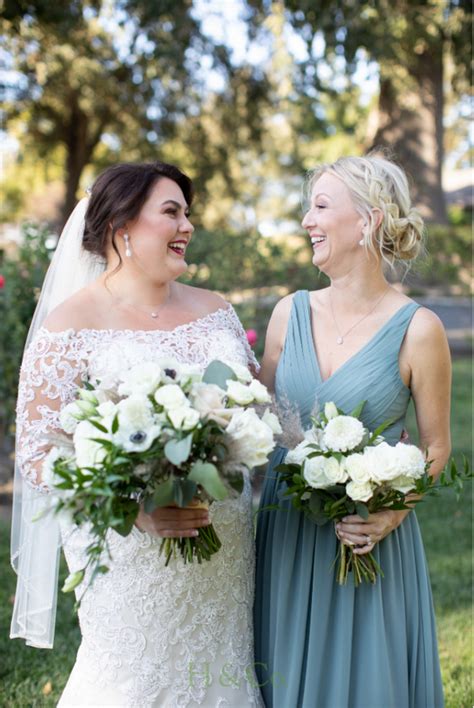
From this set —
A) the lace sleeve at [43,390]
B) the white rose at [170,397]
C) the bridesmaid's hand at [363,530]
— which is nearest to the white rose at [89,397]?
the white rose at [170,397]

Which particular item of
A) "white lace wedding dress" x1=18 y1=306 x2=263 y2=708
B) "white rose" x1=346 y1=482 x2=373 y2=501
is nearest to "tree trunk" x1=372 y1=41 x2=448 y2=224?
"white lace wedding dress" x1=18 y1=306 x2=263 y2=708

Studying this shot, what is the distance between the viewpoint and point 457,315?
20.2 meters

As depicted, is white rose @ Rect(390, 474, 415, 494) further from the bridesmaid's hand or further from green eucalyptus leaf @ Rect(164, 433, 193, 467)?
green eucalyptus leaf @ Rect(164, 433, 193, 467)

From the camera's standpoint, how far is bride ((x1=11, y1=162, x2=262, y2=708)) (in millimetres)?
2979

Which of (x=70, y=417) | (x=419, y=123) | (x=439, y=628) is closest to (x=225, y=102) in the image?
(x=419, y=123)

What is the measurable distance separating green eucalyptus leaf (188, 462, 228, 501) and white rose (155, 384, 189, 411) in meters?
0.18

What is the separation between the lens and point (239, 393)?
2453mm

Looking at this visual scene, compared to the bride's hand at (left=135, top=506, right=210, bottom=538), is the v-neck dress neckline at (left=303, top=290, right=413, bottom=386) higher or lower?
Result: higher

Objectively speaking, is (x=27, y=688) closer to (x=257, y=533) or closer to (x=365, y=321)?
(x=257, y=533)

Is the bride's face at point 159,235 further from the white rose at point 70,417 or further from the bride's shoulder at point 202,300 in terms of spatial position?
the white rose at point 70,417

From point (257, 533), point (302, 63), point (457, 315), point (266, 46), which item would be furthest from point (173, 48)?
point (257, 533)

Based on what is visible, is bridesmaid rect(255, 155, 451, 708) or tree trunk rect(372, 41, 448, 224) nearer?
bridesmaid rect(255, 155, 451, 708)

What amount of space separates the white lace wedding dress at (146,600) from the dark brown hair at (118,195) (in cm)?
45

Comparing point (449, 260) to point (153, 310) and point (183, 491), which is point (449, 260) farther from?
point (183, 491)
